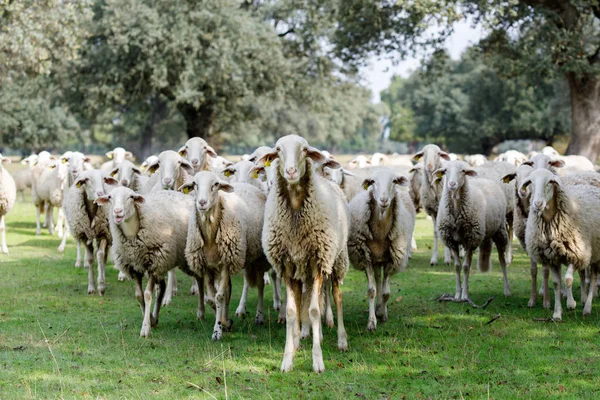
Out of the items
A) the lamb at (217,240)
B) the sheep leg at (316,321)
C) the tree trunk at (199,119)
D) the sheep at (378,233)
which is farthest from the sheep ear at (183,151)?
the tree trunk at (199,119)

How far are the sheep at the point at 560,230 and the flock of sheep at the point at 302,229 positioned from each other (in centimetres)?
1

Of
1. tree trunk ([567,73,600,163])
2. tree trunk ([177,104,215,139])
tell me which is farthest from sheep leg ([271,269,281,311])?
tree trunk ([177,104,215,139])

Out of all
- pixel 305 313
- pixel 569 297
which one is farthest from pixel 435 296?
pixel 305 313

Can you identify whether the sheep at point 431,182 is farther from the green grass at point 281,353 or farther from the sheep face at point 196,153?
the sheep face at point 196,153

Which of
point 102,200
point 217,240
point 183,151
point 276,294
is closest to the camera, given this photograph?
point 217,240

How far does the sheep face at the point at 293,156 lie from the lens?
22.1 feet

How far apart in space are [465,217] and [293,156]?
423 centimetres

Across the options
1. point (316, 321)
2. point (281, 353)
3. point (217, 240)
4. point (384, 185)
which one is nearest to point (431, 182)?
point (384, 185)

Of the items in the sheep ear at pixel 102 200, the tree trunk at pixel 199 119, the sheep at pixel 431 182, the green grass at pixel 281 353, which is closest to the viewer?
the green grass at pixel 281 353

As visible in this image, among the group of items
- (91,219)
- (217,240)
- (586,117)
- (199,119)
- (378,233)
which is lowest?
(91,219)

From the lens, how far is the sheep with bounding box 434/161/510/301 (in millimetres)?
10180

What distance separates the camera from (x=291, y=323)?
7.00 m

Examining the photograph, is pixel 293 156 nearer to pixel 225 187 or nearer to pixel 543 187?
pixel 225 187

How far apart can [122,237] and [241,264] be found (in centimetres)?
153
